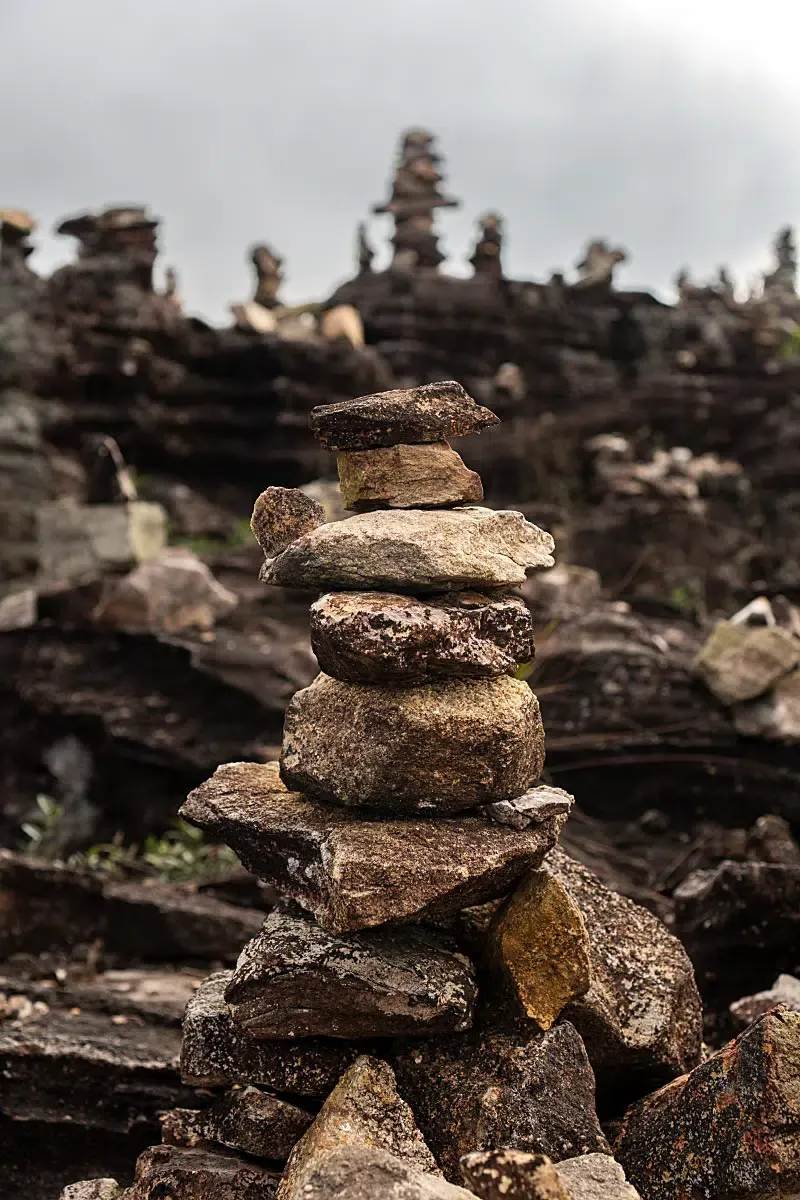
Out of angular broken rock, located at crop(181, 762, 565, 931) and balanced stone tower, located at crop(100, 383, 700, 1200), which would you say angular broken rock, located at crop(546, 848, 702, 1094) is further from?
angular broken rock, located at crop(181, 762, 565, 931)

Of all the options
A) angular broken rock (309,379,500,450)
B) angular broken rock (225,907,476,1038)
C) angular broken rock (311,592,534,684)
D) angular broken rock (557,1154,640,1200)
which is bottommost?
angular broken rock (557,1154,640,1200)

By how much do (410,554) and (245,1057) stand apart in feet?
6.58

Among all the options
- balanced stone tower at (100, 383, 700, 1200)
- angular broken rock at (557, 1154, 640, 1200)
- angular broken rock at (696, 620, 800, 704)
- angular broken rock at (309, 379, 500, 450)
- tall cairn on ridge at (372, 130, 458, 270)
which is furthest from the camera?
tall cairn on ridge at (372, 130, 458, 270)

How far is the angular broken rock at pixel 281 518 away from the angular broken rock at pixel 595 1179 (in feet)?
8.25

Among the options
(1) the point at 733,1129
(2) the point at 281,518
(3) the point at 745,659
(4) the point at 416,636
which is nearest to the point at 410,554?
(4) the point at 416,636

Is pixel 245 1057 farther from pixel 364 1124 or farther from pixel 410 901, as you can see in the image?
pixel 410 901

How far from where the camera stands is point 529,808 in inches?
161

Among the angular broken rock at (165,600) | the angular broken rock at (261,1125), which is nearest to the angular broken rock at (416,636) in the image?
the angular broken rock at (261,1125)

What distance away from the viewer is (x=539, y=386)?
2291 cm

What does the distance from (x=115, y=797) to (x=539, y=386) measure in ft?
49.9

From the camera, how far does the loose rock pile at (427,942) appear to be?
3584 mm

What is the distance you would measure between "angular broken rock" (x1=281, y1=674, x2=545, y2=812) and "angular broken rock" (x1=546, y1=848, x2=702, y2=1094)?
0.77 meters

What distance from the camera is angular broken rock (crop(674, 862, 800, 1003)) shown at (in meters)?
5.72

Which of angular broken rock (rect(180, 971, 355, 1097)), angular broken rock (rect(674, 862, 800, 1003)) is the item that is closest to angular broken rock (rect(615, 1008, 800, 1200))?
angular broken rock (rect(180, 971, 355, 1097))
